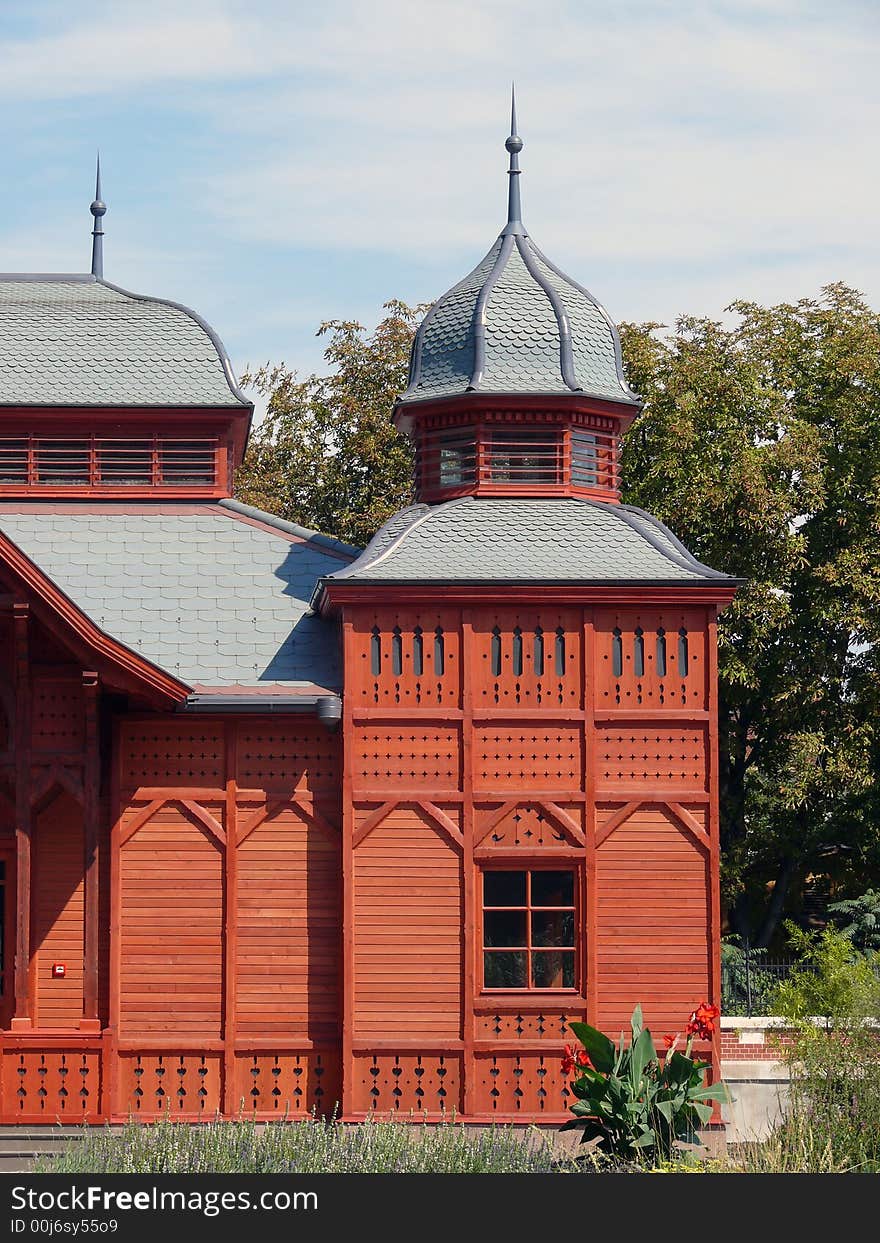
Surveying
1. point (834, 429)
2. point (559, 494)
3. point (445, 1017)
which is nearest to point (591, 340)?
point (559, 494)

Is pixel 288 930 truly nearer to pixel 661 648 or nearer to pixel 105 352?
pixel 661 648

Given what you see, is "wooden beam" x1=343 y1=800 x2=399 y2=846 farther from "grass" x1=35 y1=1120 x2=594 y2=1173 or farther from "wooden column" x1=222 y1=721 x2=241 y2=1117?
"grass" x1=35 y1=1120 x2=594 y2=1173

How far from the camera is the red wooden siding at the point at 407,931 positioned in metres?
19.2

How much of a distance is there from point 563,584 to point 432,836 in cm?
280

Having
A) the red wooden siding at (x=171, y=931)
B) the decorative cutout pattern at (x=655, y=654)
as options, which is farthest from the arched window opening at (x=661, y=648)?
the red wooden siding at (x=171, y=931)

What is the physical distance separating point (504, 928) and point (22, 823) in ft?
15.8

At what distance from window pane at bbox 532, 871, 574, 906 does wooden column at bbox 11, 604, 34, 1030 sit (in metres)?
4.94

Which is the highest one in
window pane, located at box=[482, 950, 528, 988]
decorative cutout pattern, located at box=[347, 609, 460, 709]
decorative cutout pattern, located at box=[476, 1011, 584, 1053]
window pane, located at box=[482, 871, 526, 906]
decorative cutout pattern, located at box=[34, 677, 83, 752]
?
decorative cutout pattern, located at box=[347, 609, 460, 709]

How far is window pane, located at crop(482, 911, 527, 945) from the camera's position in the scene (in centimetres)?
1936

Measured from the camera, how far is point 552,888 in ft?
63.8

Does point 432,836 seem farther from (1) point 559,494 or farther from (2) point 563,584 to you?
(1) point 559,494

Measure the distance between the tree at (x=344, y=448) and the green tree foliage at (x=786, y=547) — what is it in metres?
5.19

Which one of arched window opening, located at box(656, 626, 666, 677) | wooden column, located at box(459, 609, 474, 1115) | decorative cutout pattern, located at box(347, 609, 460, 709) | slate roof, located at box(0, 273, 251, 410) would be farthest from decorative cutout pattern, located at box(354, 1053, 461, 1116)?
slate roof, located at box(0, 273, 251, 410)

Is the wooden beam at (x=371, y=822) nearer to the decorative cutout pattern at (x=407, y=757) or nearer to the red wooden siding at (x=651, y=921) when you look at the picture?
the decorative cutout pattern at (x=407, y=757)
